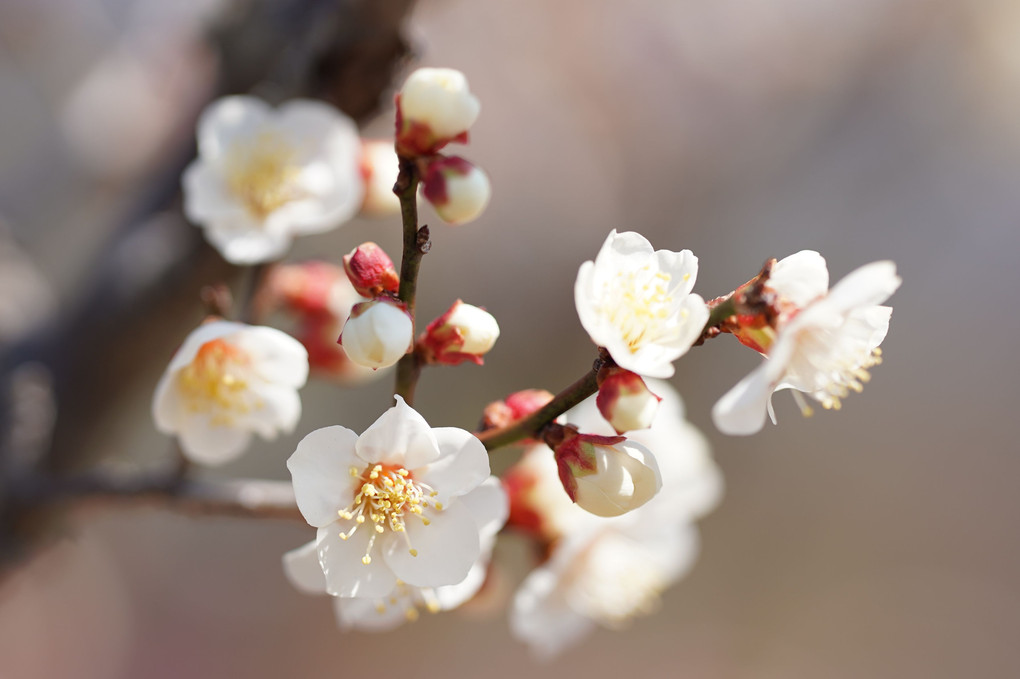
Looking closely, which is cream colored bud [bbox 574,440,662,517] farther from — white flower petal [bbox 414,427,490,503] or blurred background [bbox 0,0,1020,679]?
blurred background [bbox 0,0,1020,679]

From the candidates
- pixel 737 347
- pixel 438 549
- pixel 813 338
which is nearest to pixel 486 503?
pixel 438 549

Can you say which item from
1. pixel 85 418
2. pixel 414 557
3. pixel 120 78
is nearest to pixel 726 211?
pixel 120 78

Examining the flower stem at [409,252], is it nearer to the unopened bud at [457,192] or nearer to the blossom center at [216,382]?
the unopened bud at [457,192]

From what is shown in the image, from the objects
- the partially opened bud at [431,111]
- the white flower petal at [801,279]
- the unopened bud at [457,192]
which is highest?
the white flower petal at [801,279]

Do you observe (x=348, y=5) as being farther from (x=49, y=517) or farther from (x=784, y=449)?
(x=784, y=449)

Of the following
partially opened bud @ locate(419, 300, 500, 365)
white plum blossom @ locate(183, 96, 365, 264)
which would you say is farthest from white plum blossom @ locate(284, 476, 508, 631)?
white plum blossom @ locate(183, 96, 365, 264)

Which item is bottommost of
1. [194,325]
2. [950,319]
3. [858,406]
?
[194,325]

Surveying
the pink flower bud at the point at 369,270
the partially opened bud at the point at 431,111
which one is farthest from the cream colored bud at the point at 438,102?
the pink flower bud at the point at 369,270
